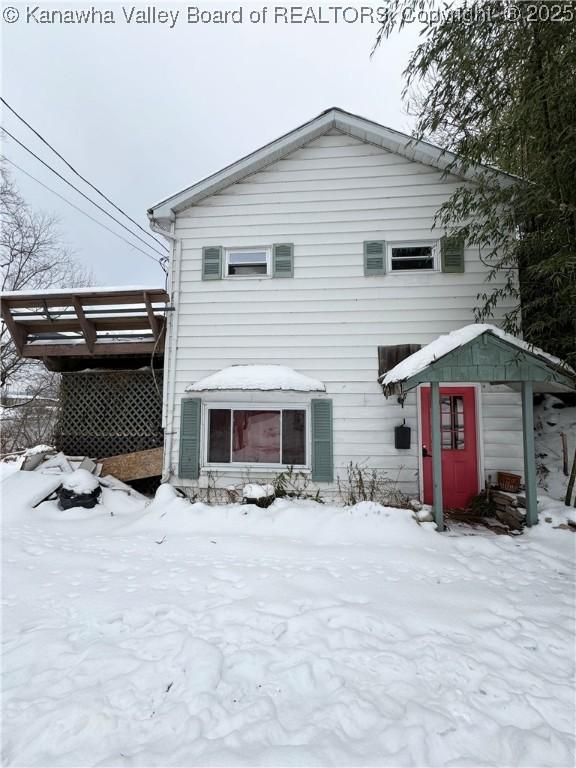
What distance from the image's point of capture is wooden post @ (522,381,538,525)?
461 centimetres

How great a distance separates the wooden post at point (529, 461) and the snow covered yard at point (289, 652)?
14.0 inches

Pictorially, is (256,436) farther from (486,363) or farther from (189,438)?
(486,363)

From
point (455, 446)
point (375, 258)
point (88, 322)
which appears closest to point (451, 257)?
point (375, 258)

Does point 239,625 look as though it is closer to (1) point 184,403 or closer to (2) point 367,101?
(1) point 184,403

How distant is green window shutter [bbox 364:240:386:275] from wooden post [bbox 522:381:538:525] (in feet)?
9.74

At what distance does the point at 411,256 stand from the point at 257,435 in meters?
4.28

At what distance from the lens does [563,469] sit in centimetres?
566

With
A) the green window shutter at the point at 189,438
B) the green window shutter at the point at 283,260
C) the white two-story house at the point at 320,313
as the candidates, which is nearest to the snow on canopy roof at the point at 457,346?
the white two-story house at the point at 320,313

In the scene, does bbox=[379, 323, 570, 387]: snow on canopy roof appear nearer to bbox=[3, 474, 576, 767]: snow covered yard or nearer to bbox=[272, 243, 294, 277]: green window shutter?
bbox=[3, 474, 576, 767]: snow covered yard

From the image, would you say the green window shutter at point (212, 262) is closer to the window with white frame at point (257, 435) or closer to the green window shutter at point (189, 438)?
the green window shutter at point (189, 438)

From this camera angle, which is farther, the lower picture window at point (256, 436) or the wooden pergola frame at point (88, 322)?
the wooden pergola frame at point (88, 322)

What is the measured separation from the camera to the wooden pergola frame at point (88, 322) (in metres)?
6.38

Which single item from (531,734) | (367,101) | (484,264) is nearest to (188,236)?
(484,264)

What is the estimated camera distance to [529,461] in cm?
476
